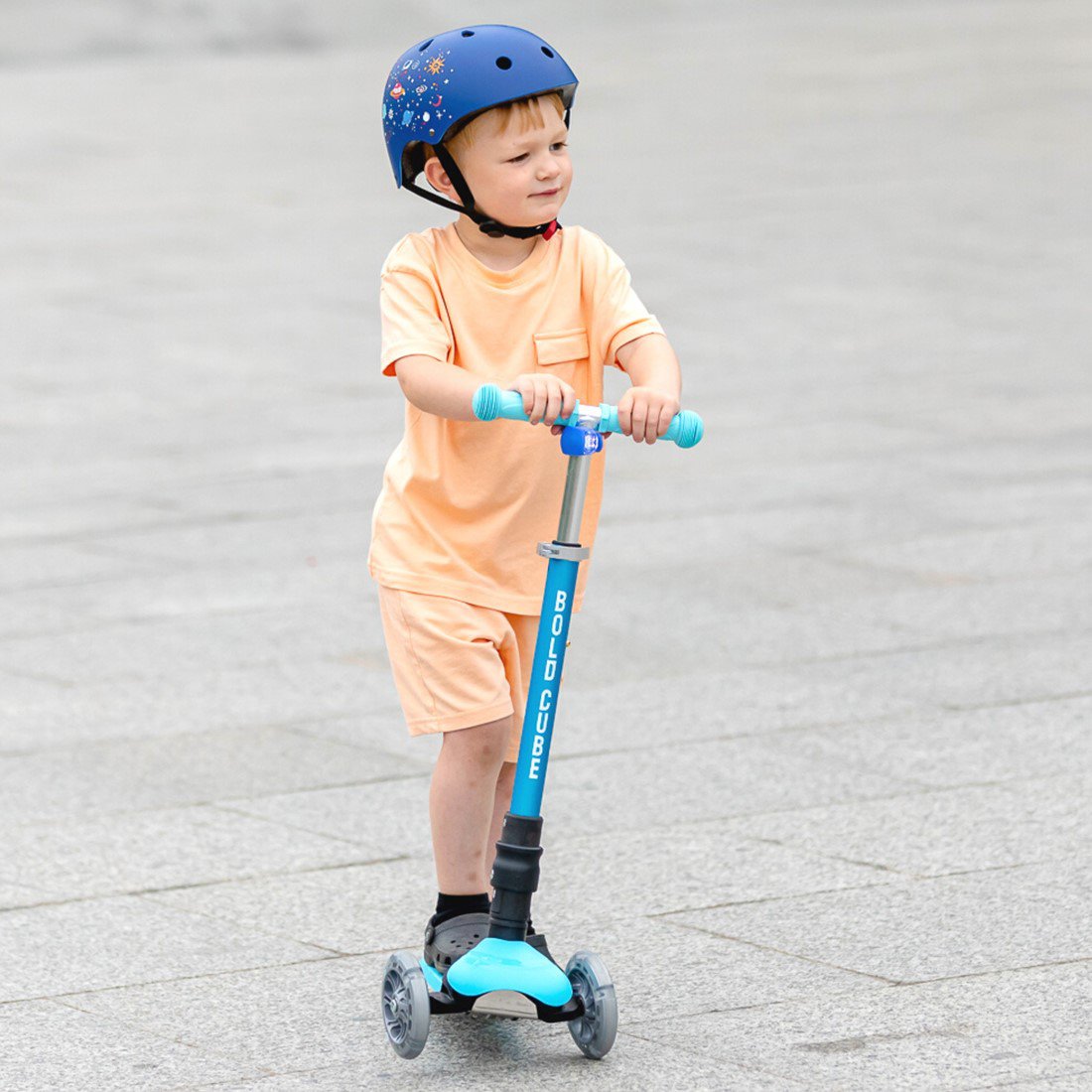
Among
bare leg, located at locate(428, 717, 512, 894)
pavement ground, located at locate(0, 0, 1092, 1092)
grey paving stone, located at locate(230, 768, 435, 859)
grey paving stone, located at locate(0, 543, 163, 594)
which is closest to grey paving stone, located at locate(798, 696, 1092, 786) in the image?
pavement ground, located at locate(0, 0, 1092, 1092)

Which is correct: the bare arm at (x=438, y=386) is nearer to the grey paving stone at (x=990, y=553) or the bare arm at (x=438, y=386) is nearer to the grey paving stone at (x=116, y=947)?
the grey paving stone at (x=116, y=947)

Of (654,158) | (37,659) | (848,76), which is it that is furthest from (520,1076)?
(848,76)

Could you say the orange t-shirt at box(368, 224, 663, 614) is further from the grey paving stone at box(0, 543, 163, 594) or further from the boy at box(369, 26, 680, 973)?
the grey paving stone at box(0, 543, 163, 594)

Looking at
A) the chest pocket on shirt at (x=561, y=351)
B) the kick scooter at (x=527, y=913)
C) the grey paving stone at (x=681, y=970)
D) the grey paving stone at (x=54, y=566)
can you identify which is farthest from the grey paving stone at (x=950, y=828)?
the grey paving stone at (x=54, y=566)

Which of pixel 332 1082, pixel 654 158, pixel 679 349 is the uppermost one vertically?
pixel 654 158

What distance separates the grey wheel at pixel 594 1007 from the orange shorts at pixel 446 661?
0.44 meters

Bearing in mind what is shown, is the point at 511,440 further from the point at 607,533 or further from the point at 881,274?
the point at 881,274

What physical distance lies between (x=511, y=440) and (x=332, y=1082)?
108 centimetres

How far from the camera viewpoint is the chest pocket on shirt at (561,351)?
3.60m

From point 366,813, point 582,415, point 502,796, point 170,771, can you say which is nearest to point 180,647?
point 170,771

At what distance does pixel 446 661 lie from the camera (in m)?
3.61

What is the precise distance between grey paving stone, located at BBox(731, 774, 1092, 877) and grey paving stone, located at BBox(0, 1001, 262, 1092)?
1.50 meters

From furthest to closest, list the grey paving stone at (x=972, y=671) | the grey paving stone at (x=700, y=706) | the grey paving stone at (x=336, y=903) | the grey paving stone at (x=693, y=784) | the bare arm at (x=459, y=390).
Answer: the grey paving stone at (x=972, y=671)
the grey paving stone at (x=700, y=706)
the grey paving stone at (x=693, y=784)
the grey paving stone at (x=336, y=903)
the bare arm at (x=459, y=390)

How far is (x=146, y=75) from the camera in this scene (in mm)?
23219
